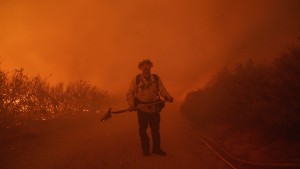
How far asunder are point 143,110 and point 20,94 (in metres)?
14.3

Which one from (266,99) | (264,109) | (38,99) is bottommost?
(264,109)

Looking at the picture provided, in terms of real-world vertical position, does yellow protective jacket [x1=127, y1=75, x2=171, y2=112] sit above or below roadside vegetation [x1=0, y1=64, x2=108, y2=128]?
below

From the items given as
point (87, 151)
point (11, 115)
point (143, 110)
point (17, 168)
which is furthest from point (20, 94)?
point (143, 110)

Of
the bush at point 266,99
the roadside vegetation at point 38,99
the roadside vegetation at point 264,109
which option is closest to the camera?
the roadside vegetation at point 264,109

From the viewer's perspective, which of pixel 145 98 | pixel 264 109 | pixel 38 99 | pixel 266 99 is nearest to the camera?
pixel 145 98

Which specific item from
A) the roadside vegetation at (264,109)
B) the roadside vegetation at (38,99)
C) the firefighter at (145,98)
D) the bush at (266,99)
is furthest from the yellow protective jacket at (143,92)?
the roadside vegetation at (38,99)

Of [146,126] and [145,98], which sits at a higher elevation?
[145,98]

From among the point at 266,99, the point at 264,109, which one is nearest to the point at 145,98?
the point at 264,109

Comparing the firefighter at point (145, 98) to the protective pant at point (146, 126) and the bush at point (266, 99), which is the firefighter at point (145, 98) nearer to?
the protective pant at point (146, 126)

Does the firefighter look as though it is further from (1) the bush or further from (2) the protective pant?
(1) the bush

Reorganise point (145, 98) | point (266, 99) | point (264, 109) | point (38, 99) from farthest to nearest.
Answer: point (38, 99)
point (266, 99)
point (264, 109)
point (145, 98)

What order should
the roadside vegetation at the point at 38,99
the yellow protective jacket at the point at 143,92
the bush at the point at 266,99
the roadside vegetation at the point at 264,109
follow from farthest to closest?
the roadside vegetation at the point at 38,99
the bush at the point at 266,99
the roadside vegetation at the point at 264,109
the yellow protective jacket at the point at 143,92

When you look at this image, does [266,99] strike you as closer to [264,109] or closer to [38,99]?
[264,109]

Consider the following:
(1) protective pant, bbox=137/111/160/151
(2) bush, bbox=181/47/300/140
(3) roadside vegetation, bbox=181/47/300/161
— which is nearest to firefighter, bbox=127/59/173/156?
(1) protective pant, bbox=137/111/160/151
